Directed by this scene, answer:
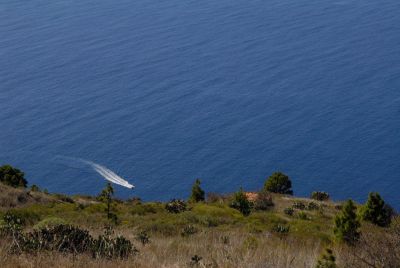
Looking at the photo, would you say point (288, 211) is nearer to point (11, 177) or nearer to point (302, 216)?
point (302, 216)

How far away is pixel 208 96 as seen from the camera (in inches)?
3337

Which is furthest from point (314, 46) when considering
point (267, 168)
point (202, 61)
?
point (267, 168)

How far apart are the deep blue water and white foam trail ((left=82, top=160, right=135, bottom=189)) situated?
0.80 meters

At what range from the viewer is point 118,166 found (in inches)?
2918

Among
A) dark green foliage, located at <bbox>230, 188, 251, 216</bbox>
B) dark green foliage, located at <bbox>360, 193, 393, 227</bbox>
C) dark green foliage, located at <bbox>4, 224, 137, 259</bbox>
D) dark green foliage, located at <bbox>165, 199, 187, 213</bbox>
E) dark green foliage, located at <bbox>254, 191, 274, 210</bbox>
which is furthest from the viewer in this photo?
dark green foliage, located at <bbox>254, 191, 274, 210</bbox>

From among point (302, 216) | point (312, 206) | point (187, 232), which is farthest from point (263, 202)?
point (187, 232)

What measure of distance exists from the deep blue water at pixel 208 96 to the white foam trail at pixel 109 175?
797 millimetres

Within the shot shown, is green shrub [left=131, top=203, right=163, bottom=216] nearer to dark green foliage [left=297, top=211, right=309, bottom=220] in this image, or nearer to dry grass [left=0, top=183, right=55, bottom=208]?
dry grass [left=0, top=183, right=55, bottom=208]

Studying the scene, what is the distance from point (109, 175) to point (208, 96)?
62.6 feet

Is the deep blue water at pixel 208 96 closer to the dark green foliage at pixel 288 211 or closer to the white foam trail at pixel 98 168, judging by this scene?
the white foam trail at pixel 98 168

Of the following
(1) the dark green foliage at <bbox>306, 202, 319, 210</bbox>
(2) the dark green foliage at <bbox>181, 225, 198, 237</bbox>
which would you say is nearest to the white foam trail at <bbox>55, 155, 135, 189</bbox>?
(1) the dark green foliage at <bbox>306, 202, 319, 210</bbox>

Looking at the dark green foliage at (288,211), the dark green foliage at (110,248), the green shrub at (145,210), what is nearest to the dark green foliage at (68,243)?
the dark green foliage at (110,248)

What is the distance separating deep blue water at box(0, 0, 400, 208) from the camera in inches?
2832

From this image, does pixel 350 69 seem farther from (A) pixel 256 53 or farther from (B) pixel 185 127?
(B) pixel 185 127
